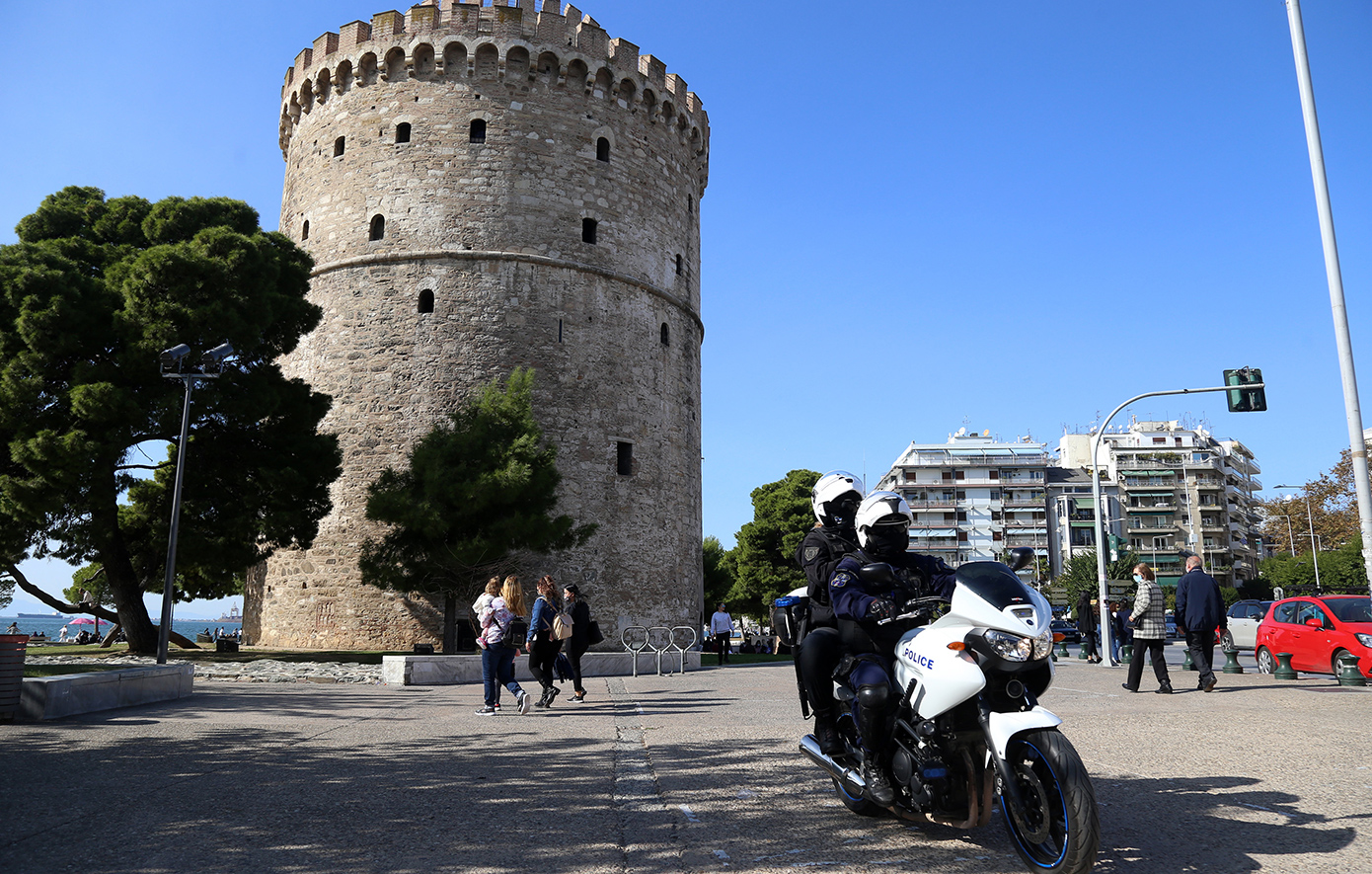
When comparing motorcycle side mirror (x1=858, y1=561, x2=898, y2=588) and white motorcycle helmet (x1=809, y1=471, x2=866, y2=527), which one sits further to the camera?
white motorcycle helmet (x1=809, y1=471, x2=866, y2=527)

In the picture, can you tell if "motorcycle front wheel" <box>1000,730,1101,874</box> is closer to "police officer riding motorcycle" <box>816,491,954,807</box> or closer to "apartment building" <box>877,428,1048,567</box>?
"police officer riding motorcycle" <box>816,491,954,807</box>

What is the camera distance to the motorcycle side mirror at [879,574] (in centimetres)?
355

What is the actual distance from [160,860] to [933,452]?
89018 mm

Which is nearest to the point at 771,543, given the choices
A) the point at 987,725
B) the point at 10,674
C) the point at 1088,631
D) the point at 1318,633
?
the point at 1088,631

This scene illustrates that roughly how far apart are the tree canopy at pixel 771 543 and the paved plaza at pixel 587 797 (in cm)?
3728

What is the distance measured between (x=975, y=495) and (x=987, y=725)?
88.0 m

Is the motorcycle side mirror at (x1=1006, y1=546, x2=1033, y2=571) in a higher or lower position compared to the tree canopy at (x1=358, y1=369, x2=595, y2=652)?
lower

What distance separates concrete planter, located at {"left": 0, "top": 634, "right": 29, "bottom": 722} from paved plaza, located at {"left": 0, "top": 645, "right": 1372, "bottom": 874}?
0.34 metres

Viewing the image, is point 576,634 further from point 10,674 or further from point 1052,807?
point 1052,807

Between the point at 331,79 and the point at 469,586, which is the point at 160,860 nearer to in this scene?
the point at 469,586

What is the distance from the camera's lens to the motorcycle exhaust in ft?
12.8

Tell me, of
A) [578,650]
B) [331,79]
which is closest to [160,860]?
[578,650]

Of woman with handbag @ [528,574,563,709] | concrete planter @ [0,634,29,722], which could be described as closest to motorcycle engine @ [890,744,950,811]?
woman with handbag @ [528,574,563,709]

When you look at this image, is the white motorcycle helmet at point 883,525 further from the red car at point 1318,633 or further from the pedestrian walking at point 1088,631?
the pedestrian walking at point 1088,631
